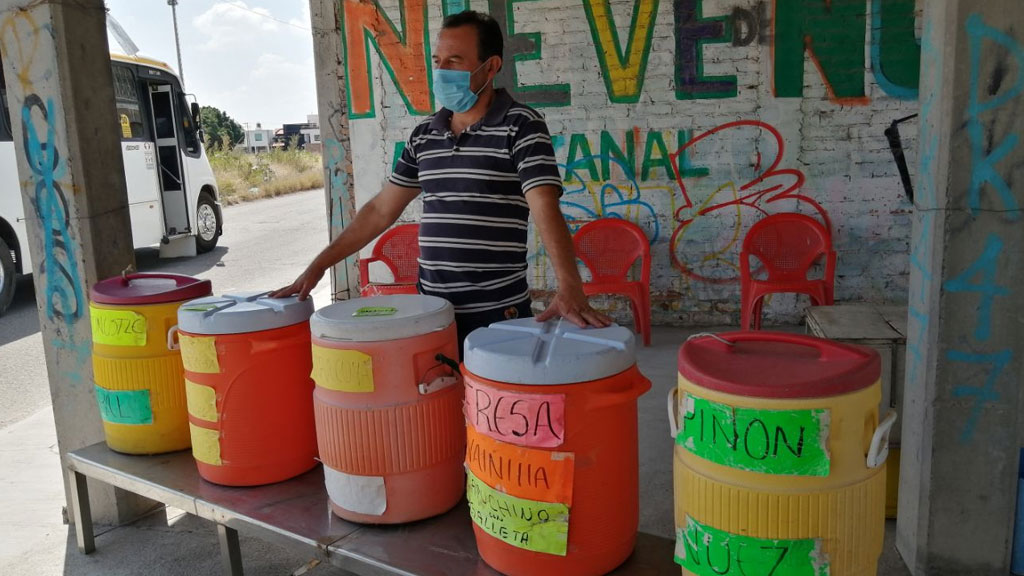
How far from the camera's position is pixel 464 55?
230 centimetres

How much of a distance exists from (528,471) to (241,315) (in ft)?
3.42

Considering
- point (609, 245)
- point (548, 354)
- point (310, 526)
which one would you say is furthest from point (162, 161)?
point (548, 354)

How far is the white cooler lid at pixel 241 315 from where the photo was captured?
2219mm

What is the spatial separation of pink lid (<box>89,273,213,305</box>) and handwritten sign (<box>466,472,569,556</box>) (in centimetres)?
140

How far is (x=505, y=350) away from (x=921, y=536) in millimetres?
1650

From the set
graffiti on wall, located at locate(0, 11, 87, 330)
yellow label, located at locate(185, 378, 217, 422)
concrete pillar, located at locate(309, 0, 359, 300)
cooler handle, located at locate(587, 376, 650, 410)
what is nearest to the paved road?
concrete pillar, located at locate(309, 0, 359, 300)

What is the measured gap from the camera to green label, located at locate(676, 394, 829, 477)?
54.5 inches

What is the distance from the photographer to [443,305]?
2.10 metres

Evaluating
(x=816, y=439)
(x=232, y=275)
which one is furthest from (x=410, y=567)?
(x=232, y=275)

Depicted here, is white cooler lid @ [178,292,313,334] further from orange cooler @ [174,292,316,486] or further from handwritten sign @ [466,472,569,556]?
handwritten sign @ [466,472,569,556]

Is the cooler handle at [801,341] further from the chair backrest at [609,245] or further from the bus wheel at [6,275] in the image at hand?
the bus wheel at [6,275]

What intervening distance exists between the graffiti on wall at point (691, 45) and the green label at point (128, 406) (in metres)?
4.17

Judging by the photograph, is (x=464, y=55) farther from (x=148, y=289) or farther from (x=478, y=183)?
(x=148, y=289)

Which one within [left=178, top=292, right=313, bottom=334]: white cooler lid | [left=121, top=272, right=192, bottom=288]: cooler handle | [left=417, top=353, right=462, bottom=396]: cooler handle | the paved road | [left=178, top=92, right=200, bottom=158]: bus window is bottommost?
the paved road
